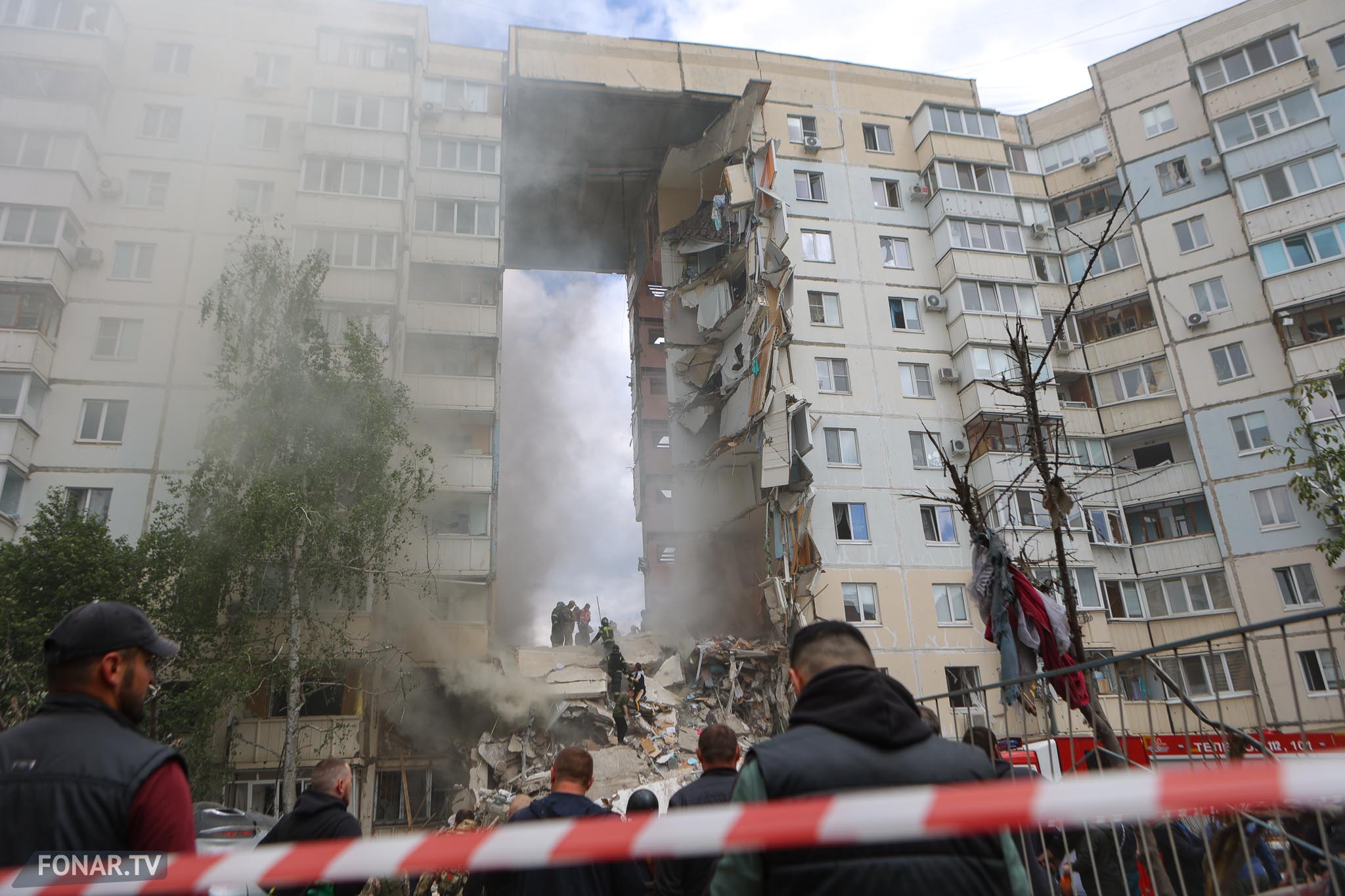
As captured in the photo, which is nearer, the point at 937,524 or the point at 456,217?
the point at 937,524

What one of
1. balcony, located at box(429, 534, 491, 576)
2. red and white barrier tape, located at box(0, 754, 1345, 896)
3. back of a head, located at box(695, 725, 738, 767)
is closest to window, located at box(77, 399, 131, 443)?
balcony, located at box(429, 534, 491, 576)

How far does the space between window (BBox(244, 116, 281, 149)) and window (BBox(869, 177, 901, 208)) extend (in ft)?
71.5

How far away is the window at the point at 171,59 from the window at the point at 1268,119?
1438 inches

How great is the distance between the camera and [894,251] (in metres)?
30.7

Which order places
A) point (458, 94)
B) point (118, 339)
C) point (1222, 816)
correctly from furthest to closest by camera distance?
point (458, 94) < point (118, 339) < point (1222, 816)

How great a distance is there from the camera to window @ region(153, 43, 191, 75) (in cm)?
2714

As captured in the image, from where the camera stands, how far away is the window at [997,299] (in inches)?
1144

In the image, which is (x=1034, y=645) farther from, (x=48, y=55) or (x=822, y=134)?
(x=48, y=55)

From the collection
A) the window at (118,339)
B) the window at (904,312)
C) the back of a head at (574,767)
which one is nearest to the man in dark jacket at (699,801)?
the back of a head at (574,767)

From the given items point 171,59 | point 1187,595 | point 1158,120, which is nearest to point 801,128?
point 1158,120

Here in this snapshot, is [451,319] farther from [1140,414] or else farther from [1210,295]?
[1210,295]

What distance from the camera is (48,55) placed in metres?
24.8

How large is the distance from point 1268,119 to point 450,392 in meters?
30.2

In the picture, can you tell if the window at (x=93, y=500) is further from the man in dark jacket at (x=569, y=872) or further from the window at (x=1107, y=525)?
the window at (x=1107, y=525)
